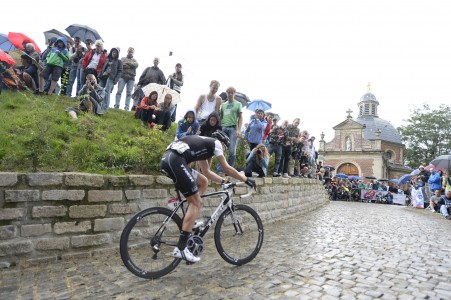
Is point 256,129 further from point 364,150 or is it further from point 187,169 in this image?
point 364,150

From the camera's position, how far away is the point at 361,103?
63688mm

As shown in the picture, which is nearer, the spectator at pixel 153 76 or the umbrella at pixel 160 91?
the umbrella at pixel 160 91

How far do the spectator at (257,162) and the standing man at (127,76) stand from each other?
4762 millimetres

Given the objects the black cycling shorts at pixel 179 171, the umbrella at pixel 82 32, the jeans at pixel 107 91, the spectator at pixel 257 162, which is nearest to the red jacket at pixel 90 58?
the jeans at pixel 107 91

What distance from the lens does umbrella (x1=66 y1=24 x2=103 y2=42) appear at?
11.1 meters

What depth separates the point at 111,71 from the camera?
953 cm

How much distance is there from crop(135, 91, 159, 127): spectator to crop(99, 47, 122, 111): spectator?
4.15ft

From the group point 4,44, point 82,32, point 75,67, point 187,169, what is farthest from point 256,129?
point 4,44

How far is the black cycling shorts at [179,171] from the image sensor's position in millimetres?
3996

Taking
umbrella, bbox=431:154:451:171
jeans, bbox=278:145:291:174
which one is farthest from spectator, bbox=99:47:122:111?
umbrella, bbox=431:154:451:171

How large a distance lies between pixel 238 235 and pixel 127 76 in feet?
24.7

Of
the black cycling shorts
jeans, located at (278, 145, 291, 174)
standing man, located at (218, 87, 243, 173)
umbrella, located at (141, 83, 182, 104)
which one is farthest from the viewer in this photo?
jeans, located at (278, 145, 291, 174)

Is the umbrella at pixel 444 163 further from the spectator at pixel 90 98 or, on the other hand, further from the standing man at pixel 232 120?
the spectator at pixel 90 98

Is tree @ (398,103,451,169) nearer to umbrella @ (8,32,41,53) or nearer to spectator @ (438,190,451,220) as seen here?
spectator @ (438,190,451,220)
